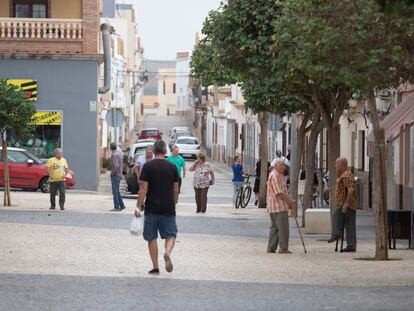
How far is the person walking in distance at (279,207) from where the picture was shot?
21.5 m

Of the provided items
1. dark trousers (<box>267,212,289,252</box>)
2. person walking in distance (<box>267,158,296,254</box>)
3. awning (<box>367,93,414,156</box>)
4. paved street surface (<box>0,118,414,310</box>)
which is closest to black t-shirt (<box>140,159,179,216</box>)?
paved street surface (<box>0,118,414,310</box>)

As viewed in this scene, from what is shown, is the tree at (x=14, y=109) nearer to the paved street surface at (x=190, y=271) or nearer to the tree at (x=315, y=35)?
the paved street surface at (x=190, y=271)

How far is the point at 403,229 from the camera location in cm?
2270

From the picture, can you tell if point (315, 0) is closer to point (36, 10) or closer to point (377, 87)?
point (377, 87)

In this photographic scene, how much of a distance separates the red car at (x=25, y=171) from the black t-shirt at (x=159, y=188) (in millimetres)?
25768

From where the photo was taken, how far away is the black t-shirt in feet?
55.8

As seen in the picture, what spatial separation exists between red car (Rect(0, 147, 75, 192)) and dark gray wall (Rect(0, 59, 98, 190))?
3793 millimetres

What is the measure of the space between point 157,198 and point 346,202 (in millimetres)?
5888

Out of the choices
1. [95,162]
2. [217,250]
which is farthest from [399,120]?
[95,162]

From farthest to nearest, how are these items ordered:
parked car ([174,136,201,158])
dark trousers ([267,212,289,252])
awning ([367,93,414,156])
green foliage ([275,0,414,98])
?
parked car ([174,136,201,158])
awning ([367,93,414,156])
dark trousers ([267,212,289,252])
green foliage ([275,0,414,98])

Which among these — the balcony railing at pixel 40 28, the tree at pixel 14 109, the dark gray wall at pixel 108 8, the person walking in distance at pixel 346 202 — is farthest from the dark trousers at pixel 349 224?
the dark gray wall at pixel 108 8

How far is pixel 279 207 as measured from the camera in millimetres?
21719

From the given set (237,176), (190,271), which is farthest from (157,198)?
(237,176)

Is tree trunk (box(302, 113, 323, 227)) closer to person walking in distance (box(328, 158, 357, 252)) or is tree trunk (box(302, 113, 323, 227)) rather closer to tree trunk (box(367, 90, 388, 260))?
person walking in distance (box(328, 158, 357, 252))
